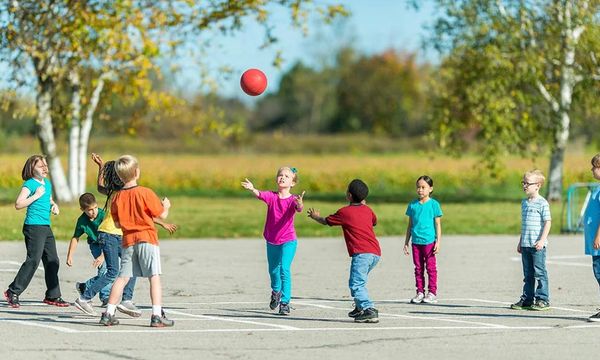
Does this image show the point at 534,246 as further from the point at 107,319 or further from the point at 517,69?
the point at 517,69

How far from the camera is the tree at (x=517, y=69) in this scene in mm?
37312

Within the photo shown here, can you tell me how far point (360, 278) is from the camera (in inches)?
471

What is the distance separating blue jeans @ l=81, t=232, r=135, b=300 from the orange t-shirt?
3.76 ft

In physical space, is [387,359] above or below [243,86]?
below

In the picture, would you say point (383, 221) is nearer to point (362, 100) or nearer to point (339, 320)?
point (339, 320)

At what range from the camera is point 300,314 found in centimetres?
1252

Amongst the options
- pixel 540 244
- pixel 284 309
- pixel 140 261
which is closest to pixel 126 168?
pixel 140 261

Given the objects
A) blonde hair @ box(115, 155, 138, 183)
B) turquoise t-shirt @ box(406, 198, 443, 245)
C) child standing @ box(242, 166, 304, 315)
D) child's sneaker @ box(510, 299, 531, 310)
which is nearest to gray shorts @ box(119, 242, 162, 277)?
blonde hair @ box(115, 155, 138, 183)

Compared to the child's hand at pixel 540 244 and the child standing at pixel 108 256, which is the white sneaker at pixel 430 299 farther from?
the child standing at pixel 108 256

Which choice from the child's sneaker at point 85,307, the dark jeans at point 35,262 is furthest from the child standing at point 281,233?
the dark jeans at point 35,262

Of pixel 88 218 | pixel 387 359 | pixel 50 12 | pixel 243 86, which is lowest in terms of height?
pixel 387 359

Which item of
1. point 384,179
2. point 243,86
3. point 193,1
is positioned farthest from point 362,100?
point 243,86

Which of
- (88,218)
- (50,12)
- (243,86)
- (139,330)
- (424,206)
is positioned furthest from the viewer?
(50,12)

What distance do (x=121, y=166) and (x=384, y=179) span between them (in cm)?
4264
